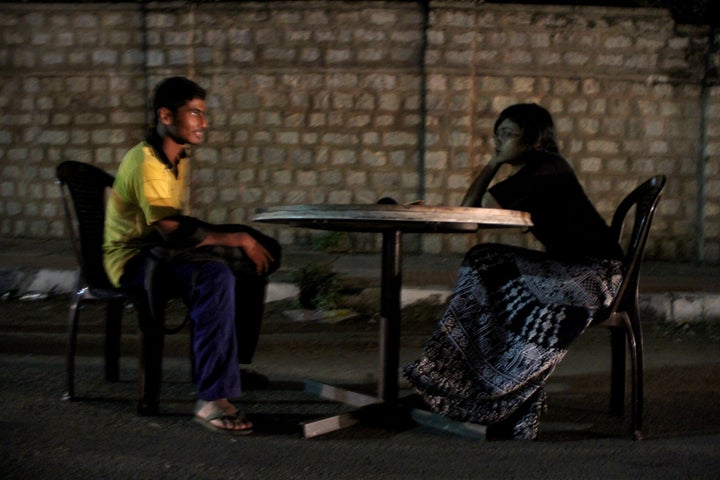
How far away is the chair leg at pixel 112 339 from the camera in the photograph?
4.10 meters

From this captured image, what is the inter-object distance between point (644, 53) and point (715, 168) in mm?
1434

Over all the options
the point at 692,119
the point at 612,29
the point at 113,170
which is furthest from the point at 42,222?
the point at 692,119


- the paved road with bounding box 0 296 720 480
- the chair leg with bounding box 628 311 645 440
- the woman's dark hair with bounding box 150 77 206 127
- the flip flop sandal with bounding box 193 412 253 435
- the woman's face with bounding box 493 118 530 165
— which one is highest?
the woman's dark hair with bounding box 150 77 206 127

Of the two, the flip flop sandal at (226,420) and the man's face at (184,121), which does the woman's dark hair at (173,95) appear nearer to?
the man's face at (184,121)

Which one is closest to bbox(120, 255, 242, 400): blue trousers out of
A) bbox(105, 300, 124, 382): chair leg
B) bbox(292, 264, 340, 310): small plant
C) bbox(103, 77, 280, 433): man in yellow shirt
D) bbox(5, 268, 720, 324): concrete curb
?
bbox(103, 77, 280, 433): man in yellow shirt

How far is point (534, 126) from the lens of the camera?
12.0ft

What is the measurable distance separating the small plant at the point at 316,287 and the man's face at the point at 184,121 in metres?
2.83

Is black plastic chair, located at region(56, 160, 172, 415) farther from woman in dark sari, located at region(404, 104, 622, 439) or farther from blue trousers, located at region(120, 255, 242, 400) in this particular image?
woman in dark sari, located at region(404, 104, 622, 439)

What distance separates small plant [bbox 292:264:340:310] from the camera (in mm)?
6312

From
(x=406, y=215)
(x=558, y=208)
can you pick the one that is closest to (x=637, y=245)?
(x=558, y=208)

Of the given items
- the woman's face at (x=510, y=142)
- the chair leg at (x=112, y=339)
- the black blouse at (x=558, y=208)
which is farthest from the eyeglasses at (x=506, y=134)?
the chair leg at (x=112, y=339)

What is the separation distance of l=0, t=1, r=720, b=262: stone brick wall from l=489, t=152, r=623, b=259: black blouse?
4932 mm

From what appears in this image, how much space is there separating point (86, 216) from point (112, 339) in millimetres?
680

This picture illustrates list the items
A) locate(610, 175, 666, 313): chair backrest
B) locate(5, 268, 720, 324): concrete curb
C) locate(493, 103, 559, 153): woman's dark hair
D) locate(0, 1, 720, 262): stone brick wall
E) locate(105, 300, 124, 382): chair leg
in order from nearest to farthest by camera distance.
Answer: locate(610, 175, 666, 313): chair backrest → locate(493, 103, 559, 153): woman's dark hair → locate(105, 300, 124, 382): chair leg → locate(5, 268, 720, 324): concrete curb → locate(0, 1, 720, 262): stone brick wall
